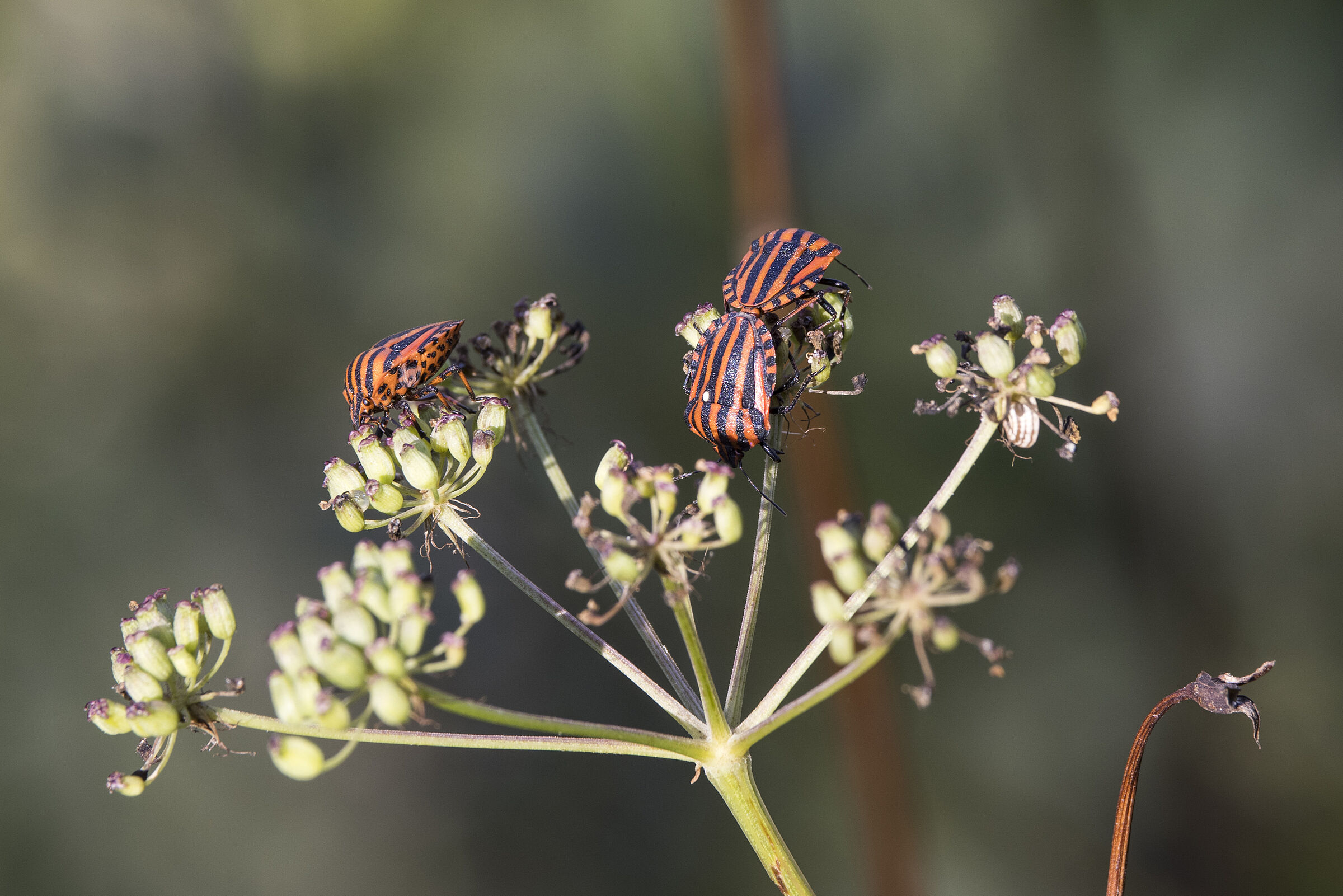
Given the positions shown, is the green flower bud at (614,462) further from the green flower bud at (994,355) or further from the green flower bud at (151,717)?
the green flower bud at (151,717)

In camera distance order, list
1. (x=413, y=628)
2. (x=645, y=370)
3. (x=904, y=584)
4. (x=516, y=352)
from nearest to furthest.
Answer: (x=904, y=584) < (x=413, y=628) < (x=516, y=352) < (x=645, y=370)

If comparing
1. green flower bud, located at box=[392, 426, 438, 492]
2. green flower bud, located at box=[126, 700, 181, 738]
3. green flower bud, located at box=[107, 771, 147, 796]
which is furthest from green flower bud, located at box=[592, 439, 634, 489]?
green flower bud, located at box=[107, 771, 147, 796]

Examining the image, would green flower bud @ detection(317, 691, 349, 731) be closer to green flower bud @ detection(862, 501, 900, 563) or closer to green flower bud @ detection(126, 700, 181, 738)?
green flower bud @ detection(126, 700, 181, 738)

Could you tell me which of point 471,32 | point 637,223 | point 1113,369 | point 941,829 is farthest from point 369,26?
→ point 941,829

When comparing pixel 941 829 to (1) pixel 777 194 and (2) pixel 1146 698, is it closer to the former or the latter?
(2) pixel 1146 698

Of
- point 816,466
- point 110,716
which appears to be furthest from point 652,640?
point 816,466

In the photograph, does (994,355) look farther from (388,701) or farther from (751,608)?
(388,701)
